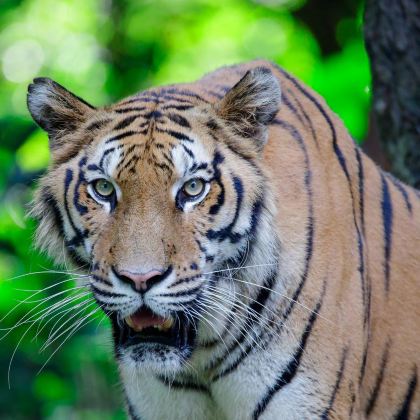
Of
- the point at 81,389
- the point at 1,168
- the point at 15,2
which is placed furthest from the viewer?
the point at 15,2

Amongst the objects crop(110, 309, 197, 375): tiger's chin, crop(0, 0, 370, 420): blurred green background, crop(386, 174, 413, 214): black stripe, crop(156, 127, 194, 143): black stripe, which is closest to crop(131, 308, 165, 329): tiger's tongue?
crop(110, 309, 197, 375): tiger's chin

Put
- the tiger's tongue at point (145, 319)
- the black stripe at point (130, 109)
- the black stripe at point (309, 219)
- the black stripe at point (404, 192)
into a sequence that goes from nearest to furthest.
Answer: the tiger's tongue at point (145, 319) → the black stripe at point (309, 219) → the black stripe at point (130, 109) → the black stripe at point (404, 192)

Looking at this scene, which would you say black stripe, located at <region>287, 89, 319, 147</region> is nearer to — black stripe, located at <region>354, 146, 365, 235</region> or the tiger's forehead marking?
black stripe, located at <region>354, 146, 365, 235</region>

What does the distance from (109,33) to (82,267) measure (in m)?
8.88

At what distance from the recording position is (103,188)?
11.8ft

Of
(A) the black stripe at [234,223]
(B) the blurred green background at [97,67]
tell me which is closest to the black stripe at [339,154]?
(A) the black stripe at [234,223]

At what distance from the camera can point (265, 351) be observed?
12.3 ft

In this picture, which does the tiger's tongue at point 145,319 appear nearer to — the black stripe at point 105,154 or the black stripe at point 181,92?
the black stripe at point 105,154

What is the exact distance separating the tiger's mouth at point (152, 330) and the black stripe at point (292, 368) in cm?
37

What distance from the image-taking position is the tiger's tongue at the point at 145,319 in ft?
11.5

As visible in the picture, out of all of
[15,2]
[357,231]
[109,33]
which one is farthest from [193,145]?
[109,33]

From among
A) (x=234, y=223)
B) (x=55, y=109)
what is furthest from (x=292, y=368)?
(x=55, y=109)

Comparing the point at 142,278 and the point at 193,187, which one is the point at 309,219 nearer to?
the point at 193,187

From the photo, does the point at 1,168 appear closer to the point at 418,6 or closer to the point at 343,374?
the point at 418,6
